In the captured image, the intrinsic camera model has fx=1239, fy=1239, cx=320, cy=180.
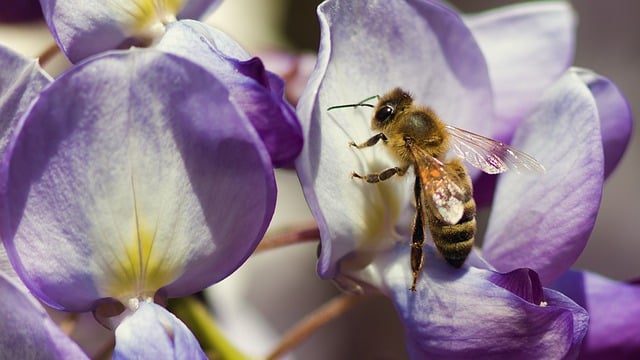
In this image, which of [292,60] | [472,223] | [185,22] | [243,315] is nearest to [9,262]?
[185,22]

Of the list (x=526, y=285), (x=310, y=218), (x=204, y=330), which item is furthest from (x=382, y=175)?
(x=310, y=218)

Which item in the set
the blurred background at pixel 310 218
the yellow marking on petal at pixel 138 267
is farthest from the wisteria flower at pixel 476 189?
the blurred background at pixel 310 218

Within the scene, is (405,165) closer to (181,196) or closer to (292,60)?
(181,196)

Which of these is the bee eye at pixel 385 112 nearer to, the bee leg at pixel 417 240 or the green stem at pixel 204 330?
the bee leg at pixel 417 240

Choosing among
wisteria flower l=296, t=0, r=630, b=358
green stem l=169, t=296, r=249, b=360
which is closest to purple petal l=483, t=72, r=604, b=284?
wisteria flower l=296, t=0, r=630, b=358

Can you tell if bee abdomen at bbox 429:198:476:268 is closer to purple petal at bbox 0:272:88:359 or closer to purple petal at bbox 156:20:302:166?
purple petal at bbox 156:20:302:166

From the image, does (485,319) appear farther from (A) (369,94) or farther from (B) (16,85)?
(B) (16,85)
